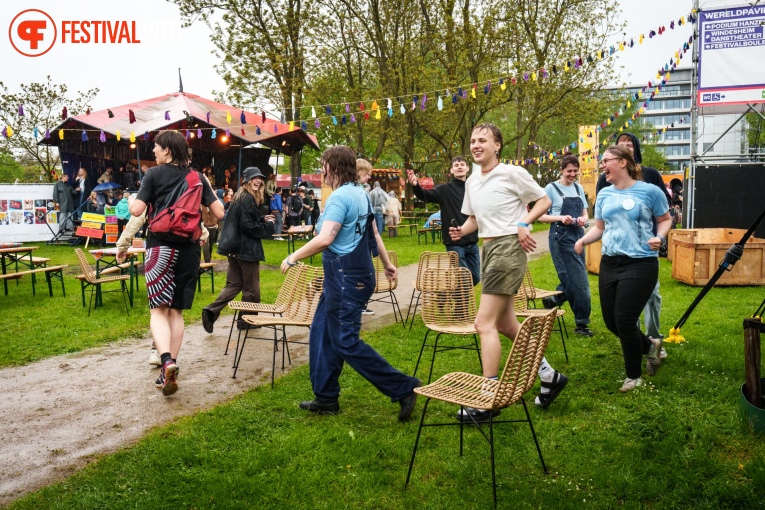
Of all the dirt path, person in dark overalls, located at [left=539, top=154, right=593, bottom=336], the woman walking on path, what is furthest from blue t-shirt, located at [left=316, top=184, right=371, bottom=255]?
person in dark overalls, located at [left=539, top=154, right=593, bottom=336]

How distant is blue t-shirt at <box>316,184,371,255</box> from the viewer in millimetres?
4395

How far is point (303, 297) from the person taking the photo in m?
5.92

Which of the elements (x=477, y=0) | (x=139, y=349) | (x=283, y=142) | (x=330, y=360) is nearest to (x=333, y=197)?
(x=330, y=360)

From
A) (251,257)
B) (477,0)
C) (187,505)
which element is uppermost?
(477,0)

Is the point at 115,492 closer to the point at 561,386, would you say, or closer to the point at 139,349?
the point at 561,386

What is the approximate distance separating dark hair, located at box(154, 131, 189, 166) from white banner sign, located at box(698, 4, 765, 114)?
12.4 metres

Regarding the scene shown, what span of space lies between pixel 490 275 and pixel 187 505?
2347mm

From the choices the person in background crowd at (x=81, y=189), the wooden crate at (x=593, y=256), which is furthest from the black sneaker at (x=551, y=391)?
the person in background crowd at (x=81, y=189)

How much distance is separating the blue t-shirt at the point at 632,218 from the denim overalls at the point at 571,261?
72.1 inches

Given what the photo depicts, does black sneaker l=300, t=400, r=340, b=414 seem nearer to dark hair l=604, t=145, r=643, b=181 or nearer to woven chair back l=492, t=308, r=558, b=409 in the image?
woven chair back l=492, t=308, r=558, b=409

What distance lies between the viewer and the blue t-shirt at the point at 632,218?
4.91 metres

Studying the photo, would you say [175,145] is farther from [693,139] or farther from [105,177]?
[105,177]

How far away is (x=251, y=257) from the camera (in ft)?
24.0

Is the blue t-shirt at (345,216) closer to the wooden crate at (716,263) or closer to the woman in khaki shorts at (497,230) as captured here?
the woman in khaki shorts at (497,230)
